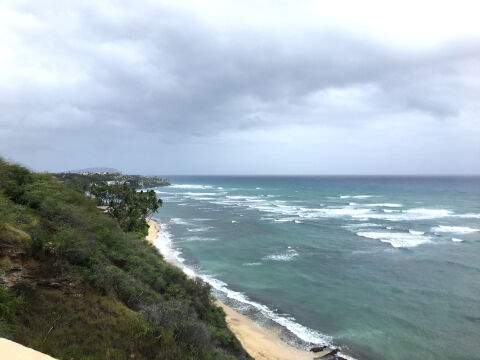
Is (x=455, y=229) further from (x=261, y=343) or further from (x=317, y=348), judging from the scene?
(x=261, y=343)

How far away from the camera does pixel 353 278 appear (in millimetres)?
29844

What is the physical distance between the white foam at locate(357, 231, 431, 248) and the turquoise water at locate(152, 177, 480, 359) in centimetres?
15

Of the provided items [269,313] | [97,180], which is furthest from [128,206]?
[97,180]

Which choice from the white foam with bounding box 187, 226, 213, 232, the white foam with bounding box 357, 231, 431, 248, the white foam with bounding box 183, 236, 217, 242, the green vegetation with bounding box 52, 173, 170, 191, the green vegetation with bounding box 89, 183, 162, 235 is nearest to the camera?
the green vegetation with bounding box 89, 183, 162, 235

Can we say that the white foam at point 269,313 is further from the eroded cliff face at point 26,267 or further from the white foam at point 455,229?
the white foam at point 455,229

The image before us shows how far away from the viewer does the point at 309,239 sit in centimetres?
4466

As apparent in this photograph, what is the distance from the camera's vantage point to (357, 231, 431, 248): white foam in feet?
137

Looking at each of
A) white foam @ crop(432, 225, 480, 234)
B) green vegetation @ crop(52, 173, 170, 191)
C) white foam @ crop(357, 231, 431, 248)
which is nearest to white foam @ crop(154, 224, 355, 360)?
white foam @ crop(357, 231, 431, 248)

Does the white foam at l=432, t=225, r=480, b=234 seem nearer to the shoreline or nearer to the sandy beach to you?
the shoreline

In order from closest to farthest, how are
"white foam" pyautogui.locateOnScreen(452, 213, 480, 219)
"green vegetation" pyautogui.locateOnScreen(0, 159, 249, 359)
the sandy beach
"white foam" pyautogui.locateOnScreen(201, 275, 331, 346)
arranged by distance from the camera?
the sandy beach
"green vegetation" pyautogui.locateOnScreen(0, 159, 249, 359)
"white foam" pyautogui.locateOnScreen(201, 275, 331, 346)
"white foam" pyautogui.locateOnScreen(452, 213, 480, 219)

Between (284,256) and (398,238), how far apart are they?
2025 centimetres

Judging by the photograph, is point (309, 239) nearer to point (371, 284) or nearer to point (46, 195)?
point (371, 284)

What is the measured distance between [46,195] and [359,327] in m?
22.2

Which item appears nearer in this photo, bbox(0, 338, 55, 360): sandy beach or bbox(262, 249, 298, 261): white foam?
bbox(0, 338, 55, 360): sandy beach
